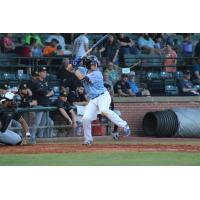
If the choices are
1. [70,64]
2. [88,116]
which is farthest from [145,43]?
[88,116]

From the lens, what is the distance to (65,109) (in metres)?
19.4

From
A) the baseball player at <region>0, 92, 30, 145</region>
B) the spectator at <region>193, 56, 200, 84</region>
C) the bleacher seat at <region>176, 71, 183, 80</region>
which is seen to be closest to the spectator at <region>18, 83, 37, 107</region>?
the baseball player at <region>0, 92, 30, 145</region>

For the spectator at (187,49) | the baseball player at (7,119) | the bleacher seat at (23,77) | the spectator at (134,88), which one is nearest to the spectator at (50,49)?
the bleacher seat at (23,77)

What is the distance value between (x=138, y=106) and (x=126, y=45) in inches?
89.7

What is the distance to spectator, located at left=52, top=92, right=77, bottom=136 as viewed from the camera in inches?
757

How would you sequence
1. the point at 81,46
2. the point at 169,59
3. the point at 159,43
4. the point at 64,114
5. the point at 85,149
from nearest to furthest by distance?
the point at 85,149
the point at 64,114
the point at 81,46
the point at 169,59
the point at 159,43

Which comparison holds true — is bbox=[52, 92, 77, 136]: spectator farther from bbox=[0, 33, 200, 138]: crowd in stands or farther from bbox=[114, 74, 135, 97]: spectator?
bbox=[114, 74, 135, 97]: spectator

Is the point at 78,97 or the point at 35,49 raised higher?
the point at 35,49

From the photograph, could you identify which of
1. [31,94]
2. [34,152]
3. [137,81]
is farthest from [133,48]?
[34,152]

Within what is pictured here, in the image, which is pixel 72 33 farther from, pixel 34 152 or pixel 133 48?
pixel 34 152

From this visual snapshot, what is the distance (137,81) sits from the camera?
23750 millimetres

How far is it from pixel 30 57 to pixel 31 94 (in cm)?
294

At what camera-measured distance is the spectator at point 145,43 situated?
79.0 ft

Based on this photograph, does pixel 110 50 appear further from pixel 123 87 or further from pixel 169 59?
pixel 169 59
